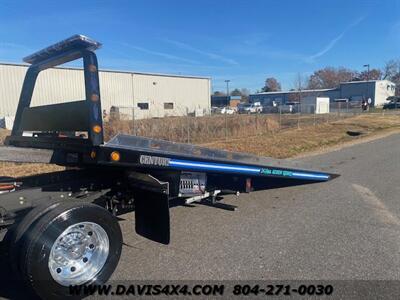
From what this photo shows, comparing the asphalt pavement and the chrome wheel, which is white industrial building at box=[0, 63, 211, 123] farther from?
the chrome wheel

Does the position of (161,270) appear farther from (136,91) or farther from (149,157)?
(136,91)

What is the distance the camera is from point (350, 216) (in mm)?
5785

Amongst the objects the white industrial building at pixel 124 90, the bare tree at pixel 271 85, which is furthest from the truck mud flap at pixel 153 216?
the bare tree at pixel 271 85

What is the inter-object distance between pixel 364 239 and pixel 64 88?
46.1 meters

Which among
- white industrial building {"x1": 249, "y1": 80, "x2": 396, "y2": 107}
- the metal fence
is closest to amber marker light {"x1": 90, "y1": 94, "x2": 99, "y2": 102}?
the metal fence

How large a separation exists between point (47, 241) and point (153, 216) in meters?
1.14

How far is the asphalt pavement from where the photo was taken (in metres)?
3.93

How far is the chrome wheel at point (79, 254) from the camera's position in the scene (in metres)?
3.39

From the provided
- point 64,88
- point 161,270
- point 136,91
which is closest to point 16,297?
point 161,270

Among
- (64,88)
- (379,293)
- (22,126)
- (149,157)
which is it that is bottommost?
(379,293)

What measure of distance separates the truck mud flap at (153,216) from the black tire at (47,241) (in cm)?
57

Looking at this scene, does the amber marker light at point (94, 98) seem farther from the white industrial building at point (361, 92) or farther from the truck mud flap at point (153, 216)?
the white industrial building at point (361, 92)

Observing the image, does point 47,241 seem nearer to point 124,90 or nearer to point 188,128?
point 188,128

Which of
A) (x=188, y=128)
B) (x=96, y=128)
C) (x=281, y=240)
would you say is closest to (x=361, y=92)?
(x=188, y=128)
